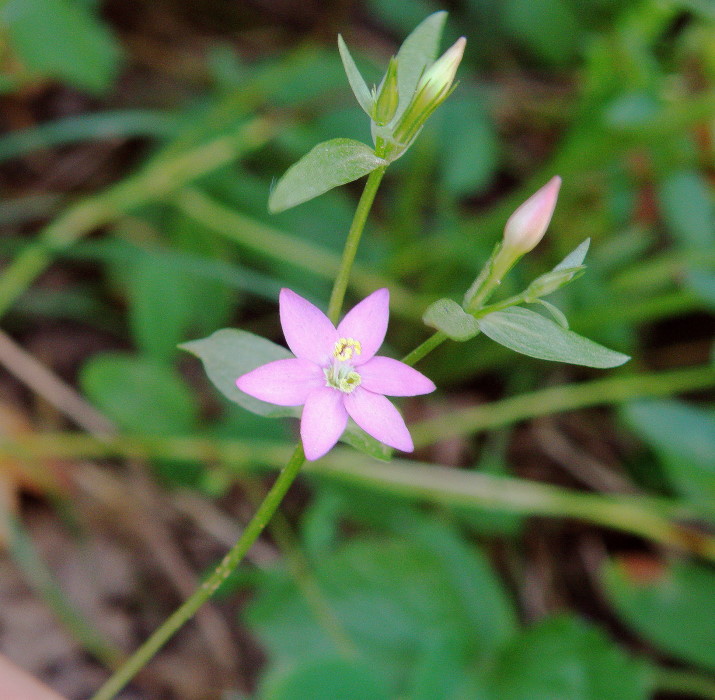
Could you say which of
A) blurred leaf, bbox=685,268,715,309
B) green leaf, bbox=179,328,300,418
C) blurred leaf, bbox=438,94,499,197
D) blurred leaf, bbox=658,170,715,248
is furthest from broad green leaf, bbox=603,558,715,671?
green leaf, bbox=179,328,300,418

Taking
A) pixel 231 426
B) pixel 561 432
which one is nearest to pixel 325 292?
pixel 231 426

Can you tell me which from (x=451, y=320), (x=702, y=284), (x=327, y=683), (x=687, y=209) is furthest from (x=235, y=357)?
(x=687, y=209)

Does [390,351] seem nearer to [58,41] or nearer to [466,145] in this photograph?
[466,145]

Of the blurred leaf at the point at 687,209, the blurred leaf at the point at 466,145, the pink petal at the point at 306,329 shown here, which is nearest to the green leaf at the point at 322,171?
the pink petal at the point at 306,329

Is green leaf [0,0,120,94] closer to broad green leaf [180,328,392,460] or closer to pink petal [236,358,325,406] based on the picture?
broad green leaf [180,328,392,460]

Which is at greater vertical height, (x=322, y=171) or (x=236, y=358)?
(x=322, y=171)

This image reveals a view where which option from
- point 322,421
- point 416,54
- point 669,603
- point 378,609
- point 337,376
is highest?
point 669,603
